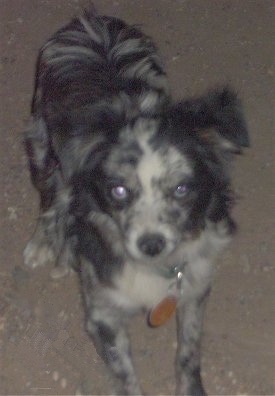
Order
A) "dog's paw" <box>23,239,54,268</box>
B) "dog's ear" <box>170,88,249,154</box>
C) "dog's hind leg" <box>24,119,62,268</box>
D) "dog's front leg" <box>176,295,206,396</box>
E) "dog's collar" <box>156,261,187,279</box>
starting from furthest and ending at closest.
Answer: "dog's paw" <box>23,239,54,268</box> < "dog's hind leg" <box>24,119,62,268</box> < "dog's front leg" <box>176,295,206,396</box> < "dog's collar" <box>156,261,187,279</box> < "dog's ear" <box>170,88,249,154</box>

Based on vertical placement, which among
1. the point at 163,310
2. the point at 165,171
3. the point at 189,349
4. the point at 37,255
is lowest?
the point at 189,349

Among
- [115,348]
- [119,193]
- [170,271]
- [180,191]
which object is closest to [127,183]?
[119,193]

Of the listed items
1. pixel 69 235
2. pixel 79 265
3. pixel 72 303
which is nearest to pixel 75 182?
pixel 69 235

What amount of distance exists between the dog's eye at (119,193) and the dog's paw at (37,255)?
0.95 meters

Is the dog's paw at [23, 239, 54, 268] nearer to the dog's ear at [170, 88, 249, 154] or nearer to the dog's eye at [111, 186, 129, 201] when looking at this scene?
the dog's eye at [111, 186, 129, 201]

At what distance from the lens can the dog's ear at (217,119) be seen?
263 cm

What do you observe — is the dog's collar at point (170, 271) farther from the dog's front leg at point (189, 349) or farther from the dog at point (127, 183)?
the dog's front leg at point (189, 349)

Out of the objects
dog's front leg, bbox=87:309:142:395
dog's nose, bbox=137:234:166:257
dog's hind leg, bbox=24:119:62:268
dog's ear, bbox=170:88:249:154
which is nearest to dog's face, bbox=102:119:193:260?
dog's nose, bbox=137:234:166:257

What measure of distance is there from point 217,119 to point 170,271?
0.67m

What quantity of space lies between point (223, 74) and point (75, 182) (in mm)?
1654

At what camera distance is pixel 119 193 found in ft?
8.53

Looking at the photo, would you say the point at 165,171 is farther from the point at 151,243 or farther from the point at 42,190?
the point at 42,190

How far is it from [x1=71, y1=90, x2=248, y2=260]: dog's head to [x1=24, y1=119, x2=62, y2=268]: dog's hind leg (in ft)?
1.58

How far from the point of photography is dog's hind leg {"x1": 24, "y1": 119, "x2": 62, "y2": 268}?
3264mm
